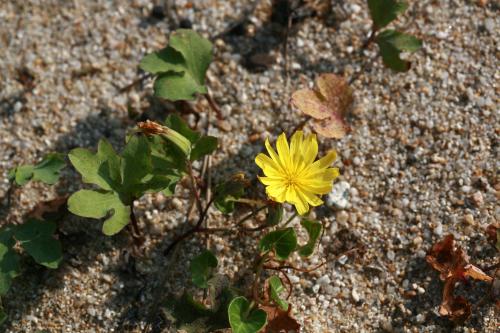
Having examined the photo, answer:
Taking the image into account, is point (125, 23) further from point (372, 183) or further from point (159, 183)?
point (372, 183)

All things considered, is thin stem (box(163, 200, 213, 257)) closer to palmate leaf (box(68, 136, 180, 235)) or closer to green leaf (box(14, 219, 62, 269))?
palmate leaf (box(68, 136, 180, 235))

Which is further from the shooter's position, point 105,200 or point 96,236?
point 96,236

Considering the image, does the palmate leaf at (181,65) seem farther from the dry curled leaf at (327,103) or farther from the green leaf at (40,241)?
the green leaf at (40,241)

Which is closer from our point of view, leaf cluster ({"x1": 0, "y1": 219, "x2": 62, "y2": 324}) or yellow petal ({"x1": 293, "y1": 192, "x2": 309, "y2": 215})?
yellow petal ({"x1": 293, "y1": 192, "x2": 309, "y2": 215})

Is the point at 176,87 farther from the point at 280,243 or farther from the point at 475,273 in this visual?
the point at 475,273

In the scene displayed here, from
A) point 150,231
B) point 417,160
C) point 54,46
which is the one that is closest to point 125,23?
point 54,46

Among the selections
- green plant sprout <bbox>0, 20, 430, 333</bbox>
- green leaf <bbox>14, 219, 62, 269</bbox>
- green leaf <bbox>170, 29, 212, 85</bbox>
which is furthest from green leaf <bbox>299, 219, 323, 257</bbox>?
green leaf <bbox>14, 219, 62, 269</bbox>

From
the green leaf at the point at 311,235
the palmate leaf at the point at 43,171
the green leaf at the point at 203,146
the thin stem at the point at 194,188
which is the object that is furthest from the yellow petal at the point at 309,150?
the palmate leaf at the point at 43,171
